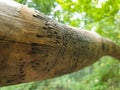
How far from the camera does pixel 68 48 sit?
0.71 meters

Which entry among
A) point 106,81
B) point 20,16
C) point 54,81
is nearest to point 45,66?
point 20,16

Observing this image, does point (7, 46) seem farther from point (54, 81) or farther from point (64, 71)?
point (54, 81)

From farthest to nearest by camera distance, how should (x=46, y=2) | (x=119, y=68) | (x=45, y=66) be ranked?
(x=46, y=2) → (x=119, y=68) → (x=45, y=66)

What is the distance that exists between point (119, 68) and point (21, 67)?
2.19m

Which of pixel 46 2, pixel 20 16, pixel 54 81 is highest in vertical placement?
pixel 46 2

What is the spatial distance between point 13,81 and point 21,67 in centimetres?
4

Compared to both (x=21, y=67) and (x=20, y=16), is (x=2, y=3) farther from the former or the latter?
(x=21, y=67)

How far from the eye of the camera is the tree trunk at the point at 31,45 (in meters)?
0.48

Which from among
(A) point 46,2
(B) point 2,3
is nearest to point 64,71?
(B) point 2,3

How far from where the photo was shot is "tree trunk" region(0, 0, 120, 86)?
1.57 ft

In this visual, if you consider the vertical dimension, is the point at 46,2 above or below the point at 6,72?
above

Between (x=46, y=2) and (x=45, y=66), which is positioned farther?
(x=46, y=2)

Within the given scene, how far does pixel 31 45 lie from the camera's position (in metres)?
0.54

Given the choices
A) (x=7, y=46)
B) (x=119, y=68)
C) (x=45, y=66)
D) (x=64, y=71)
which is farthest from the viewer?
(x=119, y=68)
